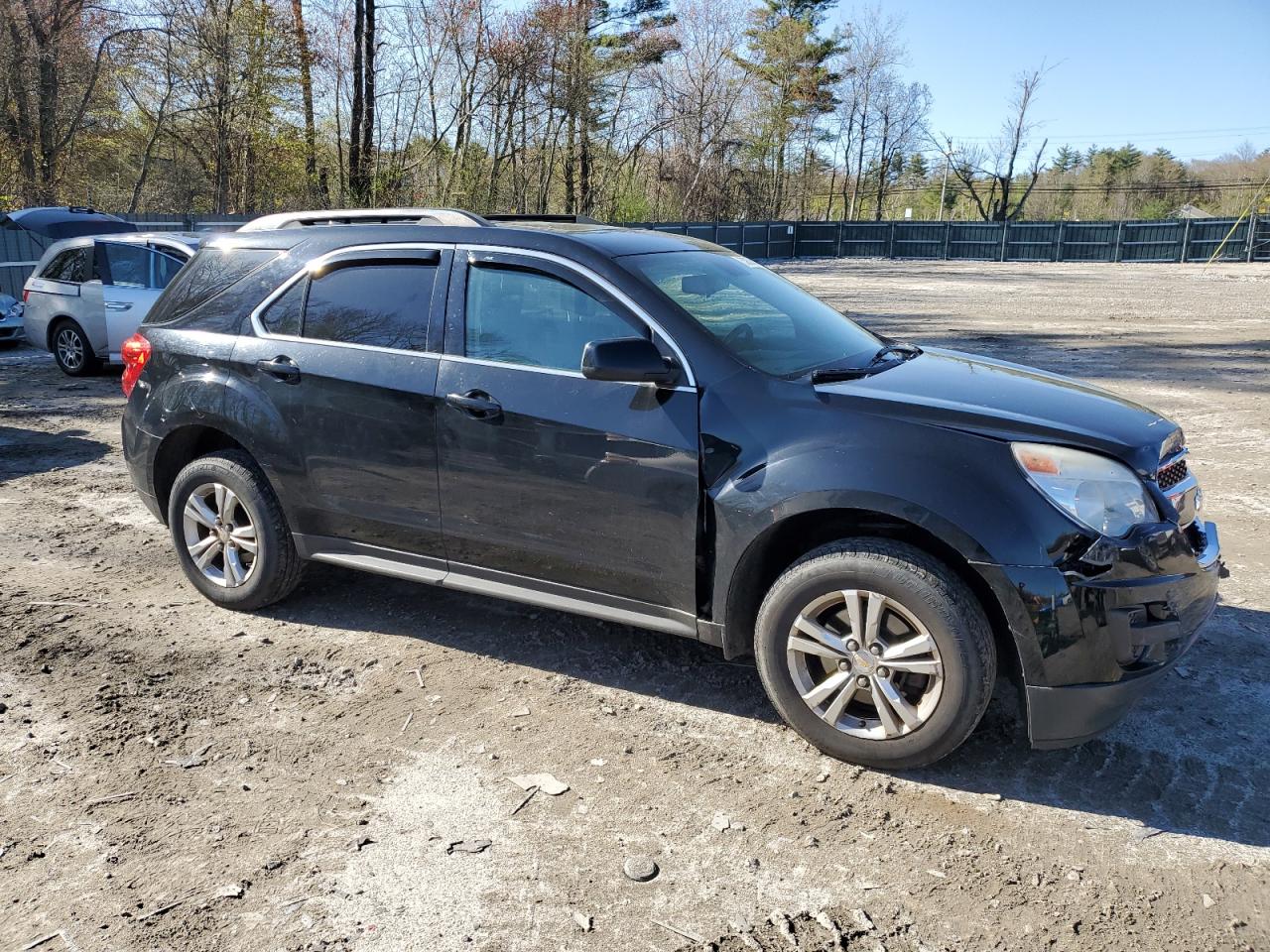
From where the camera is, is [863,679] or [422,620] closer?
[863,679]

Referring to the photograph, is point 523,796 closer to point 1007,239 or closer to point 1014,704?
point 1014,704

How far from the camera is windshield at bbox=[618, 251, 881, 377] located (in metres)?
3.82

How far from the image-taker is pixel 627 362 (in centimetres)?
352

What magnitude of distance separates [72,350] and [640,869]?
11.6m

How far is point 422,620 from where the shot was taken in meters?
4.79

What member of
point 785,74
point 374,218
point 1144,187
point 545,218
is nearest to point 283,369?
point 374,218

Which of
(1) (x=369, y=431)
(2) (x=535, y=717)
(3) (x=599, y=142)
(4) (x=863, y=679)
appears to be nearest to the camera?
(4) (x=863, y=679)

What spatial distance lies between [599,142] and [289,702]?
39.0 m

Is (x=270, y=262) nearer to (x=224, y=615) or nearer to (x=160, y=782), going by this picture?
(x=224, y=615)

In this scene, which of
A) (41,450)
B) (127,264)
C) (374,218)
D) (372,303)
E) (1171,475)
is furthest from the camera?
(127,264)

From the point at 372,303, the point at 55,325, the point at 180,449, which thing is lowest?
the point at 180,449

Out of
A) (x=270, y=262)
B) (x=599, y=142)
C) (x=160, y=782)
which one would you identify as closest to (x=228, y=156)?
(x=599, y=142)

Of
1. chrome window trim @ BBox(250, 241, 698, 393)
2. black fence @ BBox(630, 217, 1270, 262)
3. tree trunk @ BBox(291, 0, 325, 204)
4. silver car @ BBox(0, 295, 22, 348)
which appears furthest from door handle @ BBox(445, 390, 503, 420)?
black fence @ BBox(630, 217, 1270, 262)

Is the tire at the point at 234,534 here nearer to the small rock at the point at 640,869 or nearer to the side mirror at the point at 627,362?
the side mirror at the point at 627,362
